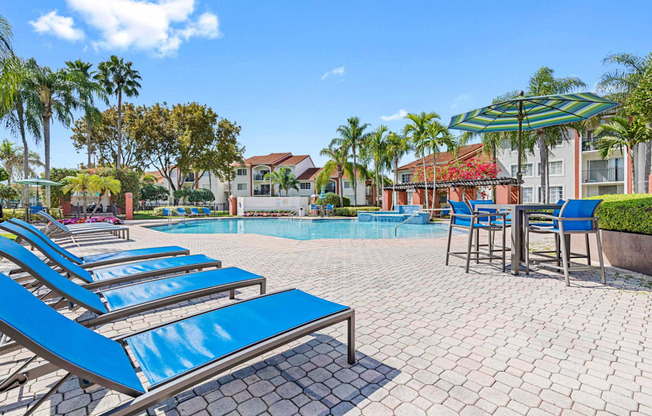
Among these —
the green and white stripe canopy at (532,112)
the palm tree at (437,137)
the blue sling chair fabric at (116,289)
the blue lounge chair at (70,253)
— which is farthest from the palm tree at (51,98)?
the palm tree at (437,137)

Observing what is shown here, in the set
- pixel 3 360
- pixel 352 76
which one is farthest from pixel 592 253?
pixel 352 76

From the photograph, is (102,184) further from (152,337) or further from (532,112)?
(532,112)

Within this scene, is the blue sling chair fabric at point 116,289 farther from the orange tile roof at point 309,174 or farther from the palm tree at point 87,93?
the orange tile roof at point 309,174

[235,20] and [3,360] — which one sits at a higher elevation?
[235,20]

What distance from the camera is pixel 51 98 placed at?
20.2m

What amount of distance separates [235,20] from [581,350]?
498 inches

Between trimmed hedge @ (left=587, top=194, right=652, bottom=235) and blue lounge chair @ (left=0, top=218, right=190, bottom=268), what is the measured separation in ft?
24.8

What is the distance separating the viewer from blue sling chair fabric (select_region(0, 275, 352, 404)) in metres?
1.42

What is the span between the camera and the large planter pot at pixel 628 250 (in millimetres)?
5259

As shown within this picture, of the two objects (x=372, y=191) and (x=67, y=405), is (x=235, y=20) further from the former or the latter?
(x=372, y=191)

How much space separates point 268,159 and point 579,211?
43611 millimetres

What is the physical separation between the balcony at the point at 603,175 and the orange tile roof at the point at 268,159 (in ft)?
113

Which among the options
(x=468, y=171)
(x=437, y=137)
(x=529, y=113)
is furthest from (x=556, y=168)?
(x=529, y=113)

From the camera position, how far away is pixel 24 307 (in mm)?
1539
